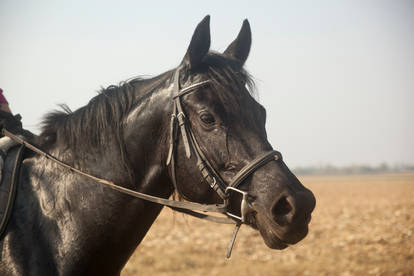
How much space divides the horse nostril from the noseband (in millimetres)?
208

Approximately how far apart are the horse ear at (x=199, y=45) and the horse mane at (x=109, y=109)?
0.08m

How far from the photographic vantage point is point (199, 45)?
303cm

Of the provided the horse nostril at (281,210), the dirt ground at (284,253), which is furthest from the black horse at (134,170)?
the dirt ground at (284,253)

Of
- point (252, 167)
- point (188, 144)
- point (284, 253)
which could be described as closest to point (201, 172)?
point (188, 144)

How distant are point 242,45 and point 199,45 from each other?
2.27ft

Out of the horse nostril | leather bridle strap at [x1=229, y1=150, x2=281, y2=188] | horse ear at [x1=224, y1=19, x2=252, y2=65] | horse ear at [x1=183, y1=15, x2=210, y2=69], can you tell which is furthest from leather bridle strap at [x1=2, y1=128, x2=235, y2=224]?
horse ear at [x1=224, y1=19, x2=252, y2=65]

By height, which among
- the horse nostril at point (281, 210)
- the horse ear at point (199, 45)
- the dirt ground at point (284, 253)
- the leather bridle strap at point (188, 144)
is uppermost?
the horse ear at point (199, 45)

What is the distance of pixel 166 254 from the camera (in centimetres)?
1198

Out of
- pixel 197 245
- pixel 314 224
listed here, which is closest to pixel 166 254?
pixel 197 245

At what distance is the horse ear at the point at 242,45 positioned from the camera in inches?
140

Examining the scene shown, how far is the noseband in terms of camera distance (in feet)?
8.84

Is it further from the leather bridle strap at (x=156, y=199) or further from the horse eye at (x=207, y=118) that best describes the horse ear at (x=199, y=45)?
the leather bridle strap at (x=156, y=199)

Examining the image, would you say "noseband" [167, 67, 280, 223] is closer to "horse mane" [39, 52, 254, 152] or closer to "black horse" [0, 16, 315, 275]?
"black horse" [0, 16, 315, 275]

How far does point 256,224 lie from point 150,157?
3.44ft
